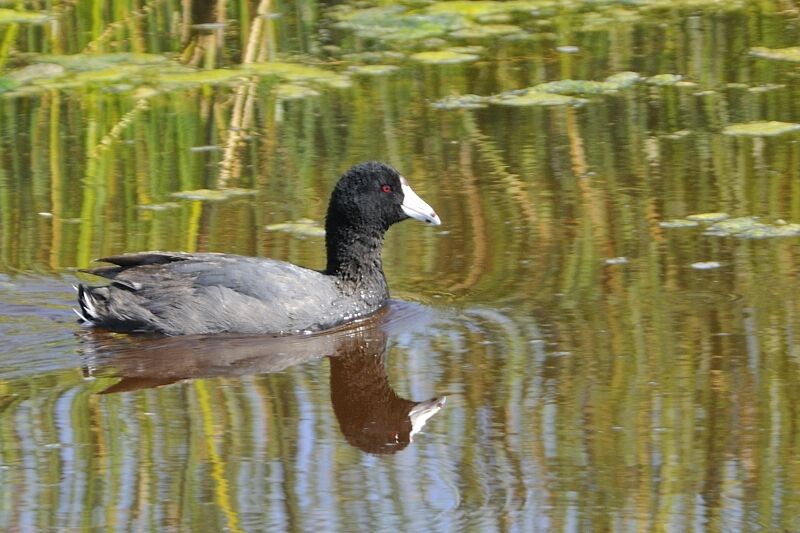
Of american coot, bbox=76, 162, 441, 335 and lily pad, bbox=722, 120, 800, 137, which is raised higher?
lily pad, bbox=722, 120, 800, 137

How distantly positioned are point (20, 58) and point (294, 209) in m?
3.48

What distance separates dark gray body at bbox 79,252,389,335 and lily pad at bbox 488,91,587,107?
2685mm

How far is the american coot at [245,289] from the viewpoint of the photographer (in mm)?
6273

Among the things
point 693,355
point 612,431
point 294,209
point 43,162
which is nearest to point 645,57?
point 294,209

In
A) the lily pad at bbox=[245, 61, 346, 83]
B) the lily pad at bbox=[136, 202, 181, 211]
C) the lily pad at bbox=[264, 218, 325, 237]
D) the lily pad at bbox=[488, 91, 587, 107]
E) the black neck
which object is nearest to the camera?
the black neck

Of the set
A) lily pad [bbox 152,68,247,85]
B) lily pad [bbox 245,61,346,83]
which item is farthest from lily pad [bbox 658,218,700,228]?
lily pad [bbox 152,68,247,85]

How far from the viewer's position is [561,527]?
409cm

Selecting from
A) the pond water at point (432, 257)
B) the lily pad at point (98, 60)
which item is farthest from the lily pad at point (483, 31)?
the lily pad at point (98, 60)

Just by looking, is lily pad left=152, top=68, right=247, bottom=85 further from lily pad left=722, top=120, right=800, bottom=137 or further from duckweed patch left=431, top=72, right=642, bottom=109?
lily pad left=722, top=120, right=800, bottom=137

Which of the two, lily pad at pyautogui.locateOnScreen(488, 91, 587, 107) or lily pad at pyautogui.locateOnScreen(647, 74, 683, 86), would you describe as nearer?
lily pad at pyautogui.locateOnScreen(488, 91, 587, 107)

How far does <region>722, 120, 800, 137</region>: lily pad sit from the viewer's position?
8.00 m

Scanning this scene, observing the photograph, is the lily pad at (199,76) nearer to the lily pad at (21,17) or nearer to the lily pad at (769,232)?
the lily pad at (21,17)

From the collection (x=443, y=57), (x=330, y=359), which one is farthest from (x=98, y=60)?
(x=330, y=359)

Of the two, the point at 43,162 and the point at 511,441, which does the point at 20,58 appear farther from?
the point at 511,441
